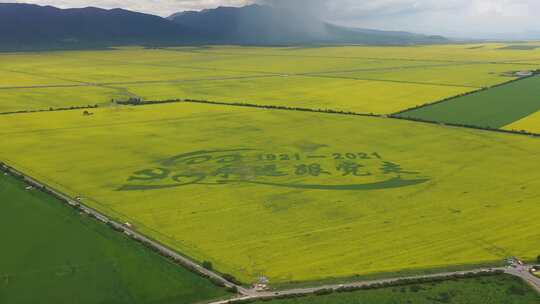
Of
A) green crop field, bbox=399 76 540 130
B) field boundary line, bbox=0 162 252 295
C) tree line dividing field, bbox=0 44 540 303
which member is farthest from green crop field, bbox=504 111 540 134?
field boundary line, bbox=0 162 252 295

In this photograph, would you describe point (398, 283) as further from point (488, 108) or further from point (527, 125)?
point (488, 108)

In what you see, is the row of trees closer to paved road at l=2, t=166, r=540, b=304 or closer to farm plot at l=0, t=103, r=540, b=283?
paved road at l=2, t=166, r=540, b=304

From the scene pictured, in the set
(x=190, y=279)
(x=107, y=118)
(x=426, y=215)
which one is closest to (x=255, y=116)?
(x=107, y=118)

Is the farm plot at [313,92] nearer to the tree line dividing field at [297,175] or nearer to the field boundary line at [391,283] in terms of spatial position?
the tree line dividing field at [297,175]

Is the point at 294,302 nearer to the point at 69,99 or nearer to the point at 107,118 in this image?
the point at 107,118

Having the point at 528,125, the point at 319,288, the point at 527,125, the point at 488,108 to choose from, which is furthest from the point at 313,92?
the point at 319,288

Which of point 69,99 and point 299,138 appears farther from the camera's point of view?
point 69,99

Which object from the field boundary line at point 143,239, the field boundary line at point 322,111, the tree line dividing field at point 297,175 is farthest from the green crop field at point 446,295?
the field boundary line at point 322,111
